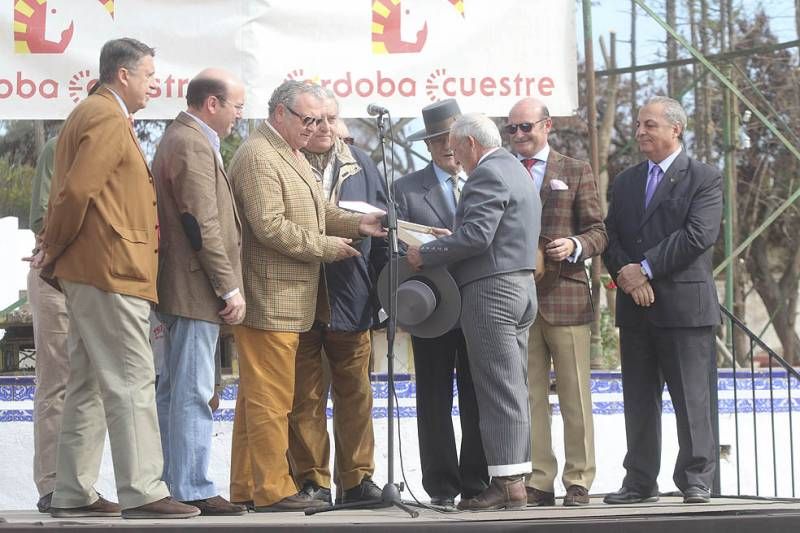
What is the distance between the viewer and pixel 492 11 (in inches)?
328

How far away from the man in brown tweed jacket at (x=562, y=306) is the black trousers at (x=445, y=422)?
11.7 inches

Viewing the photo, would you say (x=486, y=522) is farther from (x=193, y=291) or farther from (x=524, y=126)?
(x=524, y=126)

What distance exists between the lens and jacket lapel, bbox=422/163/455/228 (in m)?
6.66

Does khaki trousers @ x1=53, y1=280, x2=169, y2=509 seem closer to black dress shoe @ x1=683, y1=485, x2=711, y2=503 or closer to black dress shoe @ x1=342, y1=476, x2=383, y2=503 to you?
black dress shoe @ x1=342, y1=476, x2=383, y2=503

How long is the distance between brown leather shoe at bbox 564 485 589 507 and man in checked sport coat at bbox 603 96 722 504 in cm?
11

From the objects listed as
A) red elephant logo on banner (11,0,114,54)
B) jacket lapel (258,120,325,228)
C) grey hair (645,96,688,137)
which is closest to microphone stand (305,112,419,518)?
jacket lapel (258,120,325,228)

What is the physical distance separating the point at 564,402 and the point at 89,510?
7.50 ft

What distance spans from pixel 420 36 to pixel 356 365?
2.58 metres

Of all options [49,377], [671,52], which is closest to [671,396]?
[49,377]

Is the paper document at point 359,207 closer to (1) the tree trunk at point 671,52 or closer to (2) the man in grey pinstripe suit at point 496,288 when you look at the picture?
(2) the man in grey pinstripe suit at point 496,288

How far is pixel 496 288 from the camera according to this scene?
19.6 feet

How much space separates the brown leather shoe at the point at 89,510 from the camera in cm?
551

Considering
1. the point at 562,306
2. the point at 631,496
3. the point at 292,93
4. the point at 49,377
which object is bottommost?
the point at 631,496

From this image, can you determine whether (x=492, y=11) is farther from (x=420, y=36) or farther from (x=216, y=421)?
(x=216, y=421)
